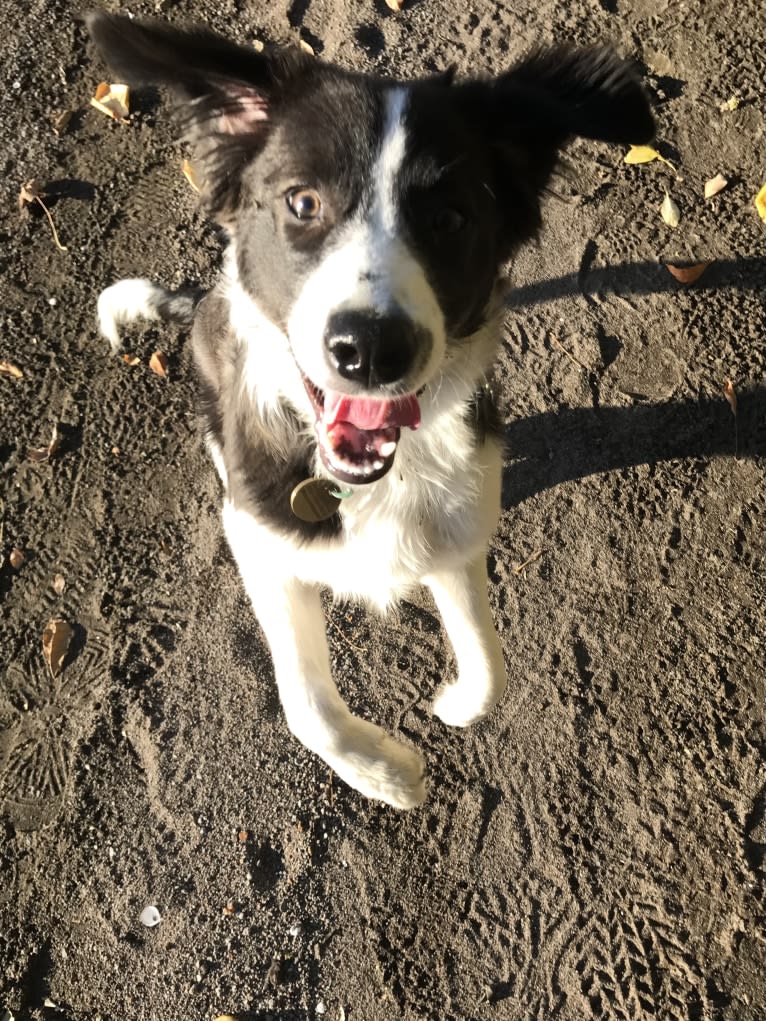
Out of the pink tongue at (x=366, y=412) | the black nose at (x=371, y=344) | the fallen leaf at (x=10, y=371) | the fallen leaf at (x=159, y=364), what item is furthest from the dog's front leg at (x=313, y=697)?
the fallen leaf at (x=10, y=371)

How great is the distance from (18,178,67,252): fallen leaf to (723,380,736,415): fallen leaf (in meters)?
3.09

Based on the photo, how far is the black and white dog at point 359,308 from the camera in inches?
73.9

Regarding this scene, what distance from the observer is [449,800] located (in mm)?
3256

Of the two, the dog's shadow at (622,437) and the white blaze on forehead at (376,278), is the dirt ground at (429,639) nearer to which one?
the dog's shadow at (622,437)

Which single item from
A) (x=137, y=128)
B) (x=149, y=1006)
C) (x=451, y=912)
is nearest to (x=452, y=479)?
(x=451, y=912)

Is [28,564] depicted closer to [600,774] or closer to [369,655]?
[369,655]

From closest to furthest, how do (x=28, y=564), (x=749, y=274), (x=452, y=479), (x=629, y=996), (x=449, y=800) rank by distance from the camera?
(x=452, y=479)
(x=629, y=996)
(x=449, y=800)
(x=28, y=564)
(x=749, y=274)

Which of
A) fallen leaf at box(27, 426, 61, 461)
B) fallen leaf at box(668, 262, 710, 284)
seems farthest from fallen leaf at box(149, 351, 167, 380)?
fallen leaf at box(668, 262, 710, 284)

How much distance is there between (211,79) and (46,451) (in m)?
2.09

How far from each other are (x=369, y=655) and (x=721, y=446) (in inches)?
69.8

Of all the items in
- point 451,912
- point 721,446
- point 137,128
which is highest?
point 137,128

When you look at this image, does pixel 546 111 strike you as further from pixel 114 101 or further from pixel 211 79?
pixel 114 101

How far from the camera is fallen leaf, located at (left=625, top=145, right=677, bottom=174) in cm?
390

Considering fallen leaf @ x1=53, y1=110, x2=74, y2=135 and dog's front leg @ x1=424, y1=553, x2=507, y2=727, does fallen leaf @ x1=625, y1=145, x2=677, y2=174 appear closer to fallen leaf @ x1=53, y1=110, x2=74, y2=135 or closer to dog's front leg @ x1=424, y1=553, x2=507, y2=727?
dog's front leg @ x1=424, y1=553, x2=507, y2=727
